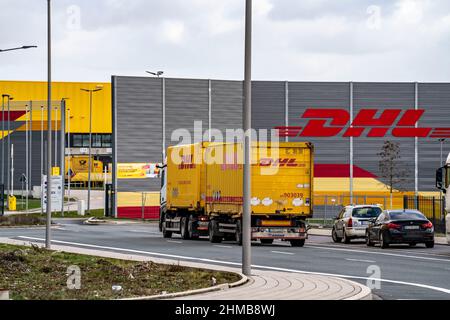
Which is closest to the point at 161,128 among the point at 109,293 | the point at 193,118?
the point at 193,118

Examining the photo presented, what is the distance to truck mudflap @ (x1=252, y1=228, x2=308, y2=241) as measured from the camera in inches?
1492

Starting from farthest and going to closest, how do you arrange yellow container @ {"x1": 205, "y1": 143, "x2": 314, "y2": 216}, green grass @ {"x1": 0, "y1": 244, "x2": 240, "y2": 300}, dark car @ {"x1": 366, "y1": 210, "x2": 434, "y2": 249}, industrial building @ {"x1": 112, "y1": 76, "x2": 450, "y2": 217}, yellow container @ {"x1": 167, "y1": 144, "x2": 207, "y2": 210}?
industrial building @ {"x1": 112, "y1": 76, "x2": 450, "y2": 217} < yellow container @ {"x1": 167, "y1": 144, "x2": 207, "y2": 210} < yellow container @ {"x1": 205, "y1": 143, "x2": 314, "y2": 216} < dark car @ {"x1": 366, "y1": 210, "x2": 434, "y2": 249} < green grass @ {"x1": 0, "y1": 244, "x2": 240, "y2": 300}

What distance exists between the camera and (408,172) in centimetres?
7888

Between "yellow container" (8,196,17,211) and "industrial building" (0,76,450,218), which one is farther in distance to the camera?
"yellow container" (8,196,17,211)

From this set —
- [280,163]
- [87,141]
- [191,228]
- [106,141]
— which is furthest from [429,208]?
[106,141]

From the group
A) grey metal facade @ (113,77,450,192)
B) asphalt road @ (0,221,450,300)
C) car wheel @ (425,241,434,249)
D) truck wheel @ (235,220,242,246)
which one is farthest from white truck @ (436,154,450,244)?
grey metal facade @ (113,77,450,192)

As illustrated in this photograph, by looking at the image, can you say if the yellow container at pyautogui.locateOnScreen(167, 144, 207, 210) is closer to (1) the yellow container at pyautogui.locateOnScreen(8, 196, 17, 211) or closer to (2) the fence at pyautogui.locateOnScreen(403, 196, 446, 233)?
(2) the fence at pyautogui.locateOnScreen(403, 196, 446, 233)

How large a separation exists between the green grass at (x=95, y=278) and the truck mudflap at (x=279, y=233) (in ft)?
43.3

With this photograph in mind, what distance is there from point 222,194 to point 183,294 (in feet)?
75.8

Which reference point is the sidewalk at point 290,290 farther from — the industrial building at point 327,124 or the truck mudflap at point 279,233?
the industrial building at point 327,124

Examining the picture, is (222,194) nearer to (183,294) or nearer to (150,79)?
(183,294)

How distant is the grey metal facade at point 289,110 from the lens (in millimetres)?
79188

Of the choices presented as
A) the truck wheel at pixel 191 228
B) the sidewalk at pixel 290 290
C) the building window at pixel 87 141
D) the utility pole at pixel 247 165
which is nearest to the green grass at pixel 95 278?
the utility pole at pixel 247 165

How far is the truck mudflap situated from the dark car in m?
2.76
